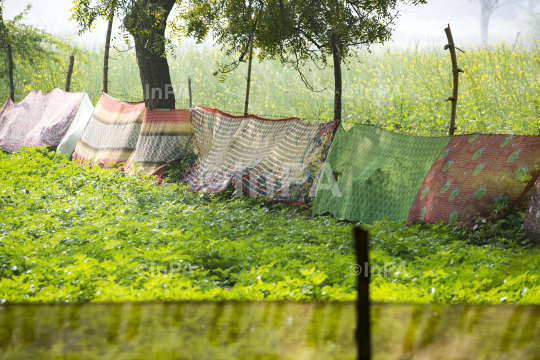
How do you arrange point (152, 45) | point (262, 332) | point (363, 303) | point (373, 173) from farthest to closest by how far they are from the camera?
point (152, 45), point (373, 173), point (262, 332), point (363, 303)

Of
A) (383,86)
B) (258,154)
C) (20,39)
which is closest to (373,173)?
(258,154)

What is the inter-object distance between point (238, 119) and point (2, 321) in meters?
6.74

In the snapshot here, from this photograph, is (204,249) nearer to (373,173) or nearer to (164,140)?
(373,173)

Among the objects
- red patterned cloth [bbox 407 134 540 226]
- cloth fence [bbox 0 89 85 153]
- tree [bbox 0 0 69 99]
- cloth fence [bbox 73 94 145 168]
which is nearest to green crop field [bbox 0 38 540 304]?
red patterned cloth [bbox 407 134 540 226]

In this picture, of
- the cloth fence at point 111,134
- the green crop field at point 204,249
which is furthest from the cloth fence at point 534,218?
the cloth fence at point 111,134

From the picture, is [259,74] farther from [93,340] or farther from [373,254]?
[93,340]

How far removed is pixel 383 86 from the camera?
1627 centimetres

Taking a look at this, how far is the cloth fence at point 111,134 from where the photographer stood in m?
9.58

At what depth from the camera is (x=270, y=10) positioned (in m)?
9.30

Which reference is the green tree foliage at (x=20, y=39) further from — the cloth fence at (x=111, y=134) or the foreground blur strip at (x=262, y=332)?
the foreground blur strip at (x=262, y=332)

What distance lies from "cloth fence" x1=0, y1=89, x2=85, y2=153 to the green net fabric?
24.6ft

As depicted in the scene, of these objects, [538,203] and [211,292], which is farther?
[538,203]

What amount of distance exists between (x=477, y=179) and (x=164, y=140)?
18.9 ft

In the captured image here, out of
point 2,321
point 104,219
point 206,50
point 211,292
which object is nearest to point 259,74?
point 206,50
